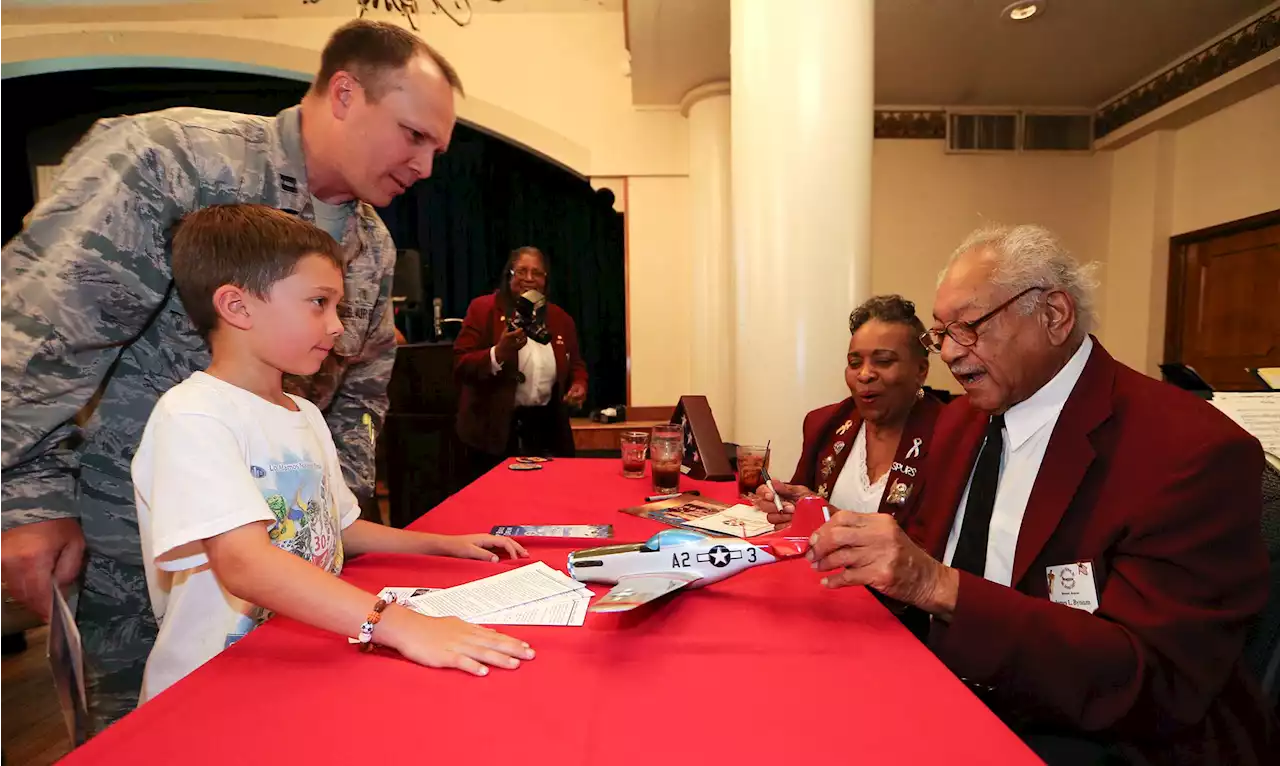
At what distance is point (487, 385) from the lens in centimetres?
335

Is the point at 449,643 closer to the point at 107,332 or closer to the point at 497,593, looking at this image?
the point at 497,593

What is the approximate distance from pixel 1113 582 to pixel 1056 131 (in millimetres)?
5959

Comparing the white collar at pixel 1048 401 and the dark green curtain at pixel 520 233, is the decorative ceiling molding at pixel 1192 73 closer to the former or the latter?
the dark green curtain at pixel 520 233

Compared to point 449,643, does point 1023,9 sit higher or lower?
higher

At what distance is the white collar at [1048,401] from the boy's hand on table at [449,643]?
982 millimetres

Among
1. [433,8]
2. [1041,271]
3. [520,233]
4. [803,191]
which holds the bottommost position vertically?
[1041,271]

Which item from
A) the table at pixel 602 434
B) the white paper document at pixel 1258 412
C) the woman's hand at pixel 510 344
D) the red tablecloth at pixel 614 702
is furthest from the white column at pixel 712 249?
the red tablecloth at pixel 614 702

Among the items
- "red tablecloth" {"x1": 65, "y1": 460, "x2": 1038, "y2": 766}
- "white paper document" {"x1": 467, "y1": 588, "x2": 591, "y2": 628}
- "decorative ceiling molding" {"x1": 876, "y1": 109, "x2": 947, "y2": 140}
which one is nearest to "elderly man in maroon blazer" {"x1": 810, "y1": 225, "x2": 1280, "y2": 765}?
"red tablecloth" {"x1": 65, "y1": 460, "x2": 1038, "y2": 766}

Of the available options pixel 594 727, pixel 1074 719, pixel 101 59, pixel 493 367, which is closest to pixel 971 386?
pixel 1074 719

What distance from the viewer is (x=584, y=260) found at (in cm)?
633

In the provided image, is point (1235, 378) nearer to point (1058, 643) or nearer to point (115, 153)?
point (1058, 643)

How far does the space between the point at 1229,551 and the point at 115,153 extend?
193cm

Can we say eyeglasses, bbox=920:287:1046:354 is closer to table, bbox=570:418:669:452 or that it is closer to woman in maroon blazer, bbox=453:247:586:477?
woman in maroon blazer, bbox=453:247:586:477

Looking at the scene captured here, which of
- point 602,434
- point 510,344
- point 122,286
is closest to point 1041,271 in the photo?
point 122,286
